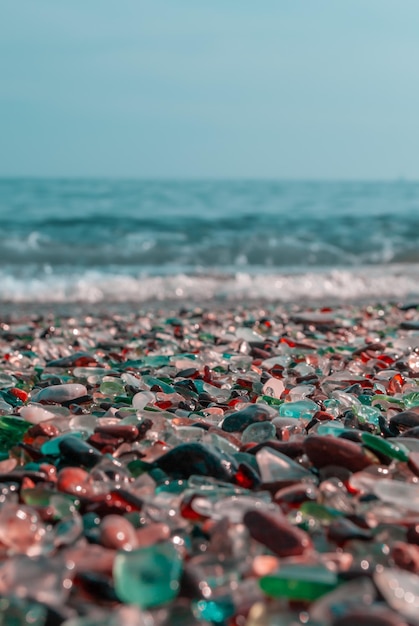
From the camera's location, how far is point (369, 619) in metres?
0.96

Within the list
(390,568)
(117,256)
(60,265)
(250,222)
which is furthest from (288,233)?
(390,568)

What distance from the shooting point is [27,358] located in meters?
3.34

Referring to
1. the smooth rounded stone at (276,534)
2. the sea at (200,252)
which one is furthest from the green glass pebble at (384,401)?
the sea at (200,252)

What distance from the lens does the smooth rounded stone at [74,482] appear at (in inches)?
55.3

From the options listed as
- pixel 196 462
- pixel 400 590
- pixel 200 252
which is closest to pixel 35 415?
pixel 196 462

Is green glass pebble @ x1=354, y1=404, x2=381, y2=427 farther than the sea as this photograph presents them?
No

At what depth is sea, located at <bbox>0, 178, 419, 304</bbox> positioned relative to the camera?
7.34 metres

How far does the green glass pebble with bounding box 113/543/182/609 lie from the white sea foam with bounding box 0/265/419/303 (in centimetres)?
569

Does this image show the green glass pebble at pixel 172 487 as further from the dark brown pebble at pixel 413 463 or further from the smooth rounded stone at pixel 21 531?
the dark brown pebble at pixel 413 463

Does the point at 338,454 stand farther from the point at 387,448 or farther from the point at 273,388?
the point at 273,388

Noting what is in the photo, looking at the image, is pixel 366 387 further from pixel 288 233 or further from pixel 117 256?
pixel 288 233

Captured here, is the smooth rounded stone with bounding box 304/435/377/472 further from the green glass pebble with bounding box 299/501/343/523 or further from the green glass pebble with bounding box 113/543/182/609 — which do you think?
the green glass pebble with bounding box 113/543/182/609

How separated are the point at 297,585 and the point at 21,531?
482 millimetres

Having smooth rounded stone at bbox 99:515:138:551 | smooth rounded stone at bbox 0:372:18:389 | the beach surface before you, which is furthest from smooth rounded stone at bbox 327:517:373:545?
smooth rounded stone at bbox 0:372:18:389
